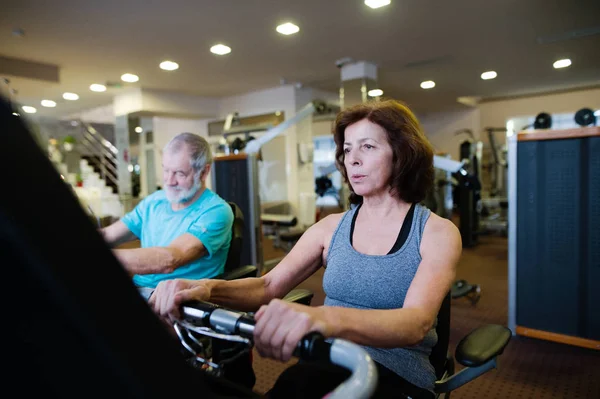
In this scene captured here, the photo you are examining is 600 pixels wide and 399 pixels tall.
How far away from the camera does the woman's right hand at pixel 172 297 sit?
0.84 meters

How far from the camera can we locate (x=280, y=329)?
0.64 metres

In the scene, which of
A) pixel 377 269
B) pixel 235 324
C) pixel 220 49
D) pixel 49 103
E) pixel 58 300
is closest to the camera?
pixel 58 300

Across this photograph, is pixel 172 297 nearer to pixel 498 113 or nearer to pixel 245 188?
pixel 245 188

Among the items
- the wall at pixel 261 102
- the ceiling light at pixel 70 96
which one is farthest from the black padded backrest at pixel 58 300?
the ceiling light at pixel 70 96

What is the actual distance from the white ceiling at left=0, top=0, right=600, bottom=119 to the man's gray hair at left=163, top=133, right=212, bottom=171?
6.96 ft

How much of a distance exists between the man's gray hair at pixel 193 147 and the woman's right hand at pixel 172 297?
92cm

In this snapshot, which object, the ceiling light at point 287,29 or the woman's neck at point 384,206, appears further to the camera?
the ceiling light at point 287,29

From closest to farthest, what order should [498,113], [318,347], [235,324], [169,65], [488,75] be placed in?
[318,347] → [235,324] → [169,65] → [488,75] → [498,113]

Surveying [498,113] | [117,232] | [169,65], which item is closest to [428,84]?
[498,113]

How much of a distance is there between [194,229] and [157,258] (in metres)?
0.20

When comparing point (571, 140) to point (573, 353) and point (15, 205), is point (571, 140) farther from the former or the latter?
point (15, 205)

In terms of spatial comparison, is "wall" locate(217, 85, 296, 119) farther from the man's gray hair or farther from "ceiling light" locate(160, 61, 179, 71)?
Answer: the man's gray hair

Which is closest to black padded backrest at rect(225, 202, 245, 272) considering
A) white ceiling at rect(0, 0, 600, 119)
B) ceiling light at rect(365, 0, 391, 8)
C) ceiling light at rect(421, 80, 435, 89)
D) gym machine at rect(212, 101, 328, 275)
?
gym machine at rect(212, 101, 328, 275)

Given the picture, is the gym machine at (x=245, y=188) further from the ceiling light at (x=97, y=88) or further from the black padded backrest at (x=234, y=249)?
the ceiling light at (x=97, y=88)
